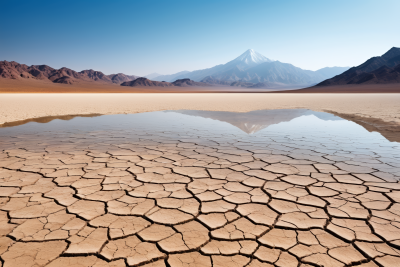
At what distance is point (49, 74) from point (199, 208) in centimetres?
13954

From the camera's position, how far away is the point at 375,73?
5694 centimetres

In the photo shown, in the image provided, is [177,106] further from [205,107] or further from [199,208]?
[199,208]

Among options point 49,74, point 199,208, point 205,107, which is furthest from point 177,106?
point 49,74

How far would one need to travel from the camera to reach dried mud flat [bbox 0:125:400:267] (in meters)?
1.35

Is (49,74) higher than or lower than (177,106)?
higher

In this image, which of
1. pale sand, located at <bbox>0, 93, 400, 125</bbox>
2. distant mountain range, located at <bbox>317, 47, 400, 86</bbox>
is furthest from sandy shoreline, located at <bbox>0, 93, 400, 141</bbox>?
distant mountain range, located at <bbox>317, 47, 400, 86</bbox>

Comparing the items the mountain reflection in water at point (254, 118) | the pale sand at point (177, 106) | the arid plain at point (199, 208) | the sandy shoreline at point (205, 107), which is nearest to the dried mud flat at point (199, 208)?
the arid plain at point (199, 208)

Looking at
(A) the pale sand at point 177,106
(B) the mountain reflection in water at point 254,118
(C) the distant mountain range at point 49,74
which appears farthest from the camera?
(C) the distant mountain range at point 49,74

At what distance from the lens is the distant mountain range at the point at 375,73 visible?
172ft

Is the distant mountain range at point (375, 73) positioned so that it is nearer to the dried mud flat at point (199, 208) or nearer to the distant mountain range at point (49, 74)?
the dried mud flat at point (199, 208)

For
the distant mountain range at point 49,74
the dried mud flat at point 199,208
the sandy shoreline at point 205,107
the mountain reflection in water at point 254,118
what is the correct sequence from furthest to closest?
the distant mountain range at point 49,74 → the sandy shoreline at point 205,107 → the mountain reflection in water at point 254,118 → the dried mud flat at point 199,208

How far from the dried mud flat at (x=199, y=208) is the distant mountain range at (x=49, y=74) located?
83810mm

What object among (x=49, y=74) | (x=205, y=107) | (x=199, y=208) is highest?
(x=49, y=74)

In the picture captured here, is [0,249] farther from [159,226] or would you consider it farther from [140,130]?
[140,130]
